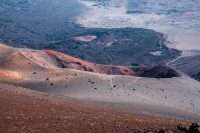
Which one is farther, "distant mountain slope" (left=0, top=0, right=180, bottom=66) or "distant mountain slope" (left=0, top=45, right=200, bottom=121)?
"distant mountain slope" (left=0, top=0, right=180, bottom=66)

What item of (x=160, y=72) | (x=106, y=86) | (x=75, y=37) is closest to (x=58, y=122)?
(x=106, y=86)

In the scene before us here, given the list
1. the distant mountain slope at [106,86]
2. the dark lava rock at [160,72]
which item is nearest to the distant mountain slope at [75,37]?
the dark lava rock at [160,72]

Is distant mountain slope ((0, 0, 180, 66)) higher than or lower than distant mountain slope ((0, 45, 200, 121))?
higher

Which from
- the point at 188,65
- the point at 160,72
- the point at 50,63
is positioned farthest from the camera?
the point at 188,65

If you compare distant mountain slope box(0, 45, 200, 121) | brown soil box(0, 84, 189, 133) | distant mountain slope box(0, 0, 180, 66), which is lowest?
brown soil box(0, 84, 189, 133)

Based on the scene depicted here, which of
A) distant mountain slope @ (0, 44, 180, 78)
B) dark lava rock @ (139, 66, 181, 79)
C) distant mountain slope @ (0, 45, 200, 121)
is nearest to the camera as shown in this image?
distant mountain slope @ (0, 45, 200, 121)

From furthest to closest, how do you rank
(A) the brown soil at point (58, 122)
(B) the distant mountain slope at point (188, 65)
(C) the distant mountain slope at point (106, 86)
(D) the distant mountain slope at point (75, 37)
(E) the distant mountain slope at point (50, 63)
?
(D) the distant mountain slope at point (75, 37), (B) the distant mountain slope at point (188, 65), (E) the distant mountain slope at point (50, 63), (C) the distant mountain slope at point (106, 86), (A) the brown soil at point (58, 122)

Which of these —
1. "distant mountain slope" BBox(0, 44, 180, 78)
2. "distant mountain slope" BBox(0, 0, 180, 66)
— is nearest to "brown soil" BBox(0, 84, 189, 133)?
"distant mountain slope" BBox(0, 44, 180, 78)

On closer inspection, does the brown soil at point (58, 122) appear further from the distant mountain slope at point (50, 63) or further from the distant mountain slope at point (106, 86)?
the distant mountain slope at point (50, 63)

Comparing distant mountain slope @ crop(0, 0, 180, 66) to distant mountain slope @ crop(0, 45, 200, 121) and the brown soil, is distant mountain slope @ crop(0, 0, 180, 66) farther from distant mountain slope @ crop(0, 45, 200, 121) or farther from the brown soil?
the brown soil

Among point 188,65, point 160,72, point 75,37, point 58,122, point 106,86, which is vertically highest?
point 75,37

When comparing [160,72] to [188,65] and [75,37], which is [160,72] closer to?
[188,65]

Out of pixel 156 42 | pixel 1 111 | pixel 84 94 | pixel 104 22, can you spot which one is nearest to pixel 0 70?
pixel 84 94

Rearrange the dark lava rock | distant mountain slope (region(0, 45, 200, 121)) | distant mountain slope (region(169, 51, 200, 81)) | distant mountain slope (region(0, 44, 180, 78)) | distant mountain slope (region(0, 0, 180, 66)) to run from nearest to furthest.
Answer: distant mountain slope (region(0, 45, 200, 121))
distant mountain slope (region(0, 44, 180, 78))
the dark lava rock
distant mountain slope (region(169, 51, 200, 81))
distant mountain slope (region(0, 0, 180, 66))
